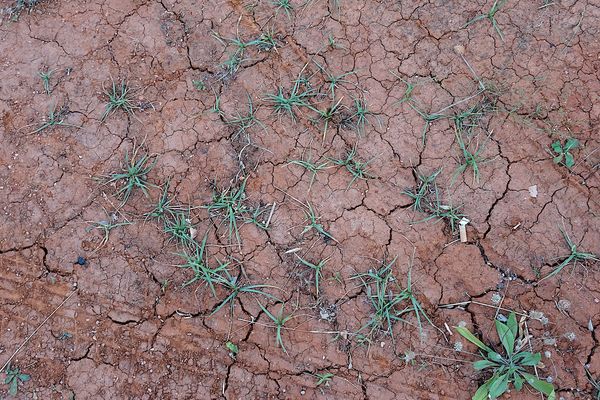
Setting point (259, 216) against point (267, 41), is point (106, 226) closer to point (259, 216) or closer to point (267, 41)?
point (259, 216)

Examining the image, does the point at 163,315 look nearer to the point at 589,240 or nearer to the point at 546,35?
the point at 589,240

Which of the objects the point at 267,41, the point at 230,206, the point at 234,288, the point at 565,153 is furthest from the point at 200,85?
the point at 565,153

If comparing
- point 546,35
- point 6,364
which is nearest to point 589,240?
point 546,35

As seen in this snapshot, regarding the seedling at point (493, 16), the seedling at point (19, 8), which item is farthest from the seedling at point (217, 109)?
the seedling at point (493, 16)

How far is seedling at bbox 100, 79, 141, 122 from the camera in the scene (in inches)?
138

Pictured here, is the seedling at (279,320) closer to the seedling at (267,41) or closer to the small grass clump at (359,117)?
the small grass clump at (359,117)

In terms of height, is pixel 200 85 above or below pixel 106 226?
above

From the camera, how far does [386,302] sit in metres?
3.16

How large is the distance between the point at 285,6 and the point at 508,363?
102 inches

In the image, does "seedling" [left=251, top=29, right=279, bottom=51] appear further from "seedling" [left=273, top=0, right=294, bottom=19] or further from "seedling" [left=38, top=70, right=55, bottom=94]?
"seedling" [left=38, top=70, right=55, bottom=94]

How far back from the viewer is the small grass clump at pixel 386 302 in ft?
10.3

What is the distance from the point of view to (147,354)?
10.4ft

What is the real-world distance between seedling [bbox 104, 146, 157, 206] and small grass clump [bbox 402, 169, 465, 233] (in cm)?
160

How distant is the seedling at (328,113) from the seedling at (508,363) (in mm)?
1493
